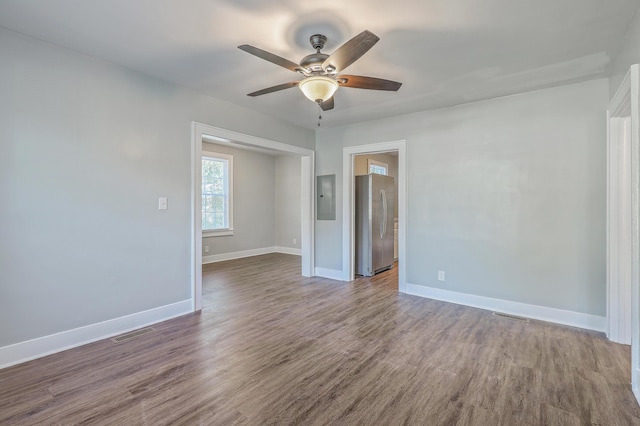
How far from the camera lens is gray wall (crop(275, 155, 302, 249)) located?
7.73 metres

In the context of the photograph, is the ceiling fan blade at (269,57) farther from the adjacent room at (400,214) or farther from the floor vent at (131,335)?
the floor vent at (131,335)

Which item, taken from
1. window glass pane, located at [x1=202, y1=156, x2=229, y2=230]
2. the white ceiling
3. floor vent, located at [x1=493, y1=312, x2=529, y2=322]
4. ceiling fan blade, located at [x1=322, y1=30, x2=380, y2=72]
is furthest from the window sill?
floor vent, located at [x1=493, y1=312, x2=529, y2=322]

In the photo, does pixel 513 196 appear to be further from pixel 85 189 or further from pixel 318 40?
pixel 85 189

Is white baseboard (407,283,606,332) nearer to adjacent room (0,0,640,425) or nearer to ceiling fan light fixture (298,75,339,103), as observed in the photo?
adjacent room (0,0,640,425)

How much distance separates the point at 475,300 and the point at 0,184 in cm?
480

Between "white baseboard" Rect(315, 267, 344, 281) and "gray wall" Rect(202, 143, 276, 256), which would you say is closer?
"white baseboard" Rect(315, 267, 344, 281)

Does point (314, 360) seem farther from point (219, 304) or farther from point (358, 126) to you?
point (358, 126)

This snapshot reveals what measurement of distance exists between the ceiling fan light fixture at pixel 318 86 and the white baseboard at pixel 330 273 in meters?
3.35

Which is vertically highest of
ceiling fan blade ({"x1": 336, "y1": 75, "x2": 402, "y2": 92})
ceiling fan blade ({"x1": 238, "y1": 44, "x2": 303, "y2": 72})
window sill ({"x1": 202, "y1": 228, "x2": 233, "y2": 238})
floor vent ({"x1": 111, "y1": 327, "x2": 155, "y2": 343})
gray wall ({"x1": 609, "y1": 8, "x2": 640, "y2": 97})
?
gray wall ({"x1": 609, "y1": 8, "x2": 640, "y2": 97})

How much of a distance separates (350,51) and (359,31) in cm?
47

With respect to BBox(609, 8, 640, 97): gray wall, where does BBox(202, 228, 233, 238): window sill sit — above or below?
below

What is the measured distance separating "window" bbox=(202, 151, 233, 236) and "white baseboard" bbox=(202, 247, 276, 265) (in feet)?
1.63

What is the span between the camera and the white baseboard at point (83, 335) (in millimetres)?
2395

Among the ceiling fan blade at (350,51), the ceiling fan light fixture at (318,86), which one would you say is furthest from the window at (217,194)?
the ceiling fan blade at (350,51)
